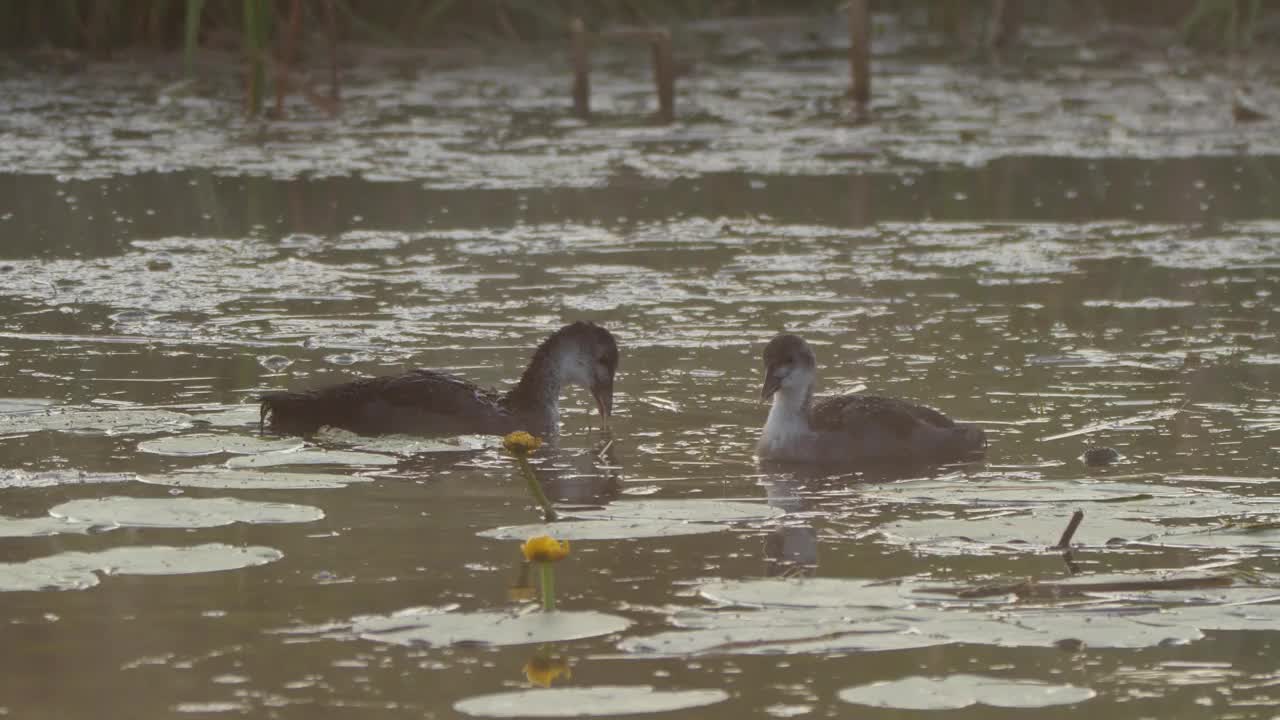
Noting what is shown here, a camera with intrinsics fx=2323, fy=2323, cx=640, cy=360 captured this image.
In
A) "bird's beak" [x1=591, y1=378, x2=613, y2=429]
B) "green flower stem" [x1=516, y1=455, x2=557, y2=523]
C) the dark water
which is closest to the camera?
the dark water

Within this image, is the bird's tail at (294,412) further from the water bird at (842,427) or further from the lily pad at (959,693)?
the lily pad at (959,693)

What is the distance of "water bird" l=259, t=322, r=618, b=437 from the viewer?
746 centimetres

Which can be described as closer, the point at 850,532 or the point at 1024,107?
the point at 850,532

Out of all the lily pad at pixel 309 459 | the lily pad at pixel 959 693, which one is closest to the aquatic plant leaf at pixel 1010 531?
the lily pad at pixel 959 693

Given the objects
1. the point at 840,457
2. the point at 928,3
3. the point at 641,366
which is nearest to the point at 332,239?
the point at 641,366

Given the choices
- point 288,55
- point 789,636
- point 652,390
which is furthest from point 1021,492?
point 288,55

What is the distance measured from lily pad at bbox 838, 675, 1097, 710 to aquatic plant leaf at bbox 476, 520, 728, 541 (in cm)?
138

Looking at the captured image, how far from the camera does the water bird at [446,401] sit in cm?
746

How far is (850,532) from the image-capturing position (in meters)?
6.18

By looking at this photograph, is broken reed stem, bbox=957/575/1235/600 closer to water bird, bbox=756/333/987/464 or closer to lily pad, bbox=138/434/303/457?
water bird, bbox=756/333/987/464

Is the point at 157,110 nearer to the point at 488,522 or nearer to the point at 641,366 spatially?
the point at 641,366

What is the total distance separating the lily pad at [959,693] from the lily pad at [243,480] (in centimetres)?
247

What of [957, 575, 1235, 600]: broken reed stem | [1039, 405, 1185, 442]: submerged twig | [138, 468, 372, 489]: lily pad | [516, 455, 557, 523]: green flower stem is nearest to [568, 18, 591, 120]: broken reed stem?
[1039, 405, 1185, 442]: submerged twig

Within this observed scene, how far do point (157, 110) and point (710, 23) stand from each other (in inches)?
293
